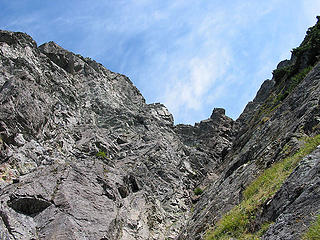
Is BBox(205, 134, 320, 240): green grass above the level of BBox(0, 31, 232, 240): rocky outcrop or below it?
below

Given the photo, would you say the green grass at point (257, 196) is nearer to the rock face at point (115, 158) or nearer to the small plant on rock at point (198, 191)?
the rock face at point (115, 158)

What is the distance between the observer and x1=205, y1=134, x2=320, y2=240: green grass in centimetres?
1488

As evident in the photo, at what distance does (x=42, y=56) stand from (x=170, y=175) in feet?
107

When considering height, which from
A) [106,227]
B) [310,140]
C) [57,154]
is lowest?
[310,140]

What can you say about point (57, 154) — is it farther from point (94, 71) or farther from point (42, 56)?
point (94, 71)

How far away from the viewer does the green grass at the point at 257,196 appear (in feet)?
48.8

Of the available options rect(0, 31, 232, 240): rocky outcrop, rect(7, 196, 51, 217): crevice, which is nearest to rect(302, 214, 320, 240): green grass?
rect(0, 31, 232, 240): rocky outcrop

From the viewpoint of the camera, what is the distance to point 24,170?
32.7 meters

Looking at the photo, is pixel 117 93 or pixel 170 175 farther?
pixel 117 93

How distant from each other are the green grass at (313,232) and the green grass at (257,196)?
365cm

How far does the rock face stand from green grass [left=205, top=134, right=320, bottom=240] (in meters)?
1.16

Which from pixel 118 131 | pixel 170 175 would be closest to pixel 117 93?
pixel 118 131

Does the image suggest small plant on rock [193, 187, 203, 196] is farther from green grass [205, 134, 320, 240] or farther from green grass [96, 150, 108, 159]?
green grass [205, 134, 320, 240]

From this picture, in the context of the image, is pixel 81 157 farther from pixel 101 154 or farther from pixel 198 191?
pixel 198 191
